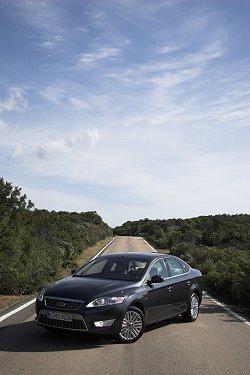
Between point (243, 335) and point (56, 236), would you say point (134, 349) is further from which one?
point (56, 236)

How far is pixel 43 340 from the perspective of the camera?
7.82 metres

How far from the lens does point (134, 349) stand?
7.41 m

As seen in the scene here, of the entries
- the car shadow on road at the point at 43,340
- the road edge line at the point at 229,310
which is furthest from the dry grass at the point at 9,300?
the road edge line at the point at 229,310

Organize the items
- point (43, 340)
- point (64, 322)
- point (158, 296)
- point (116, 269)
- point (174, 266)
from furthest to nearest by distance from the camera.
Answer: point (174, 266) < point (116, 269) < point (158, 296) < point (43, 340) < point (64, 322)

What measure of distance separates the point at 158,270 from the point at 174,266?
86cm

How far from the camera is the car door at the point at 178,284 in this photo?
9453mm

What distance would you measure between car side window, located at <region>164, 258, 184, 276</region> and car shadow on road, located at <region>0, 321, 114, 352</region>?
2312 mm

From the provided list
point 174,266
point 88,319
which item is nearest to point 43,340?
point 88,319

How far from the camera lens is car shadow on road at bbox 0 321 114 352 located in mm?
7316

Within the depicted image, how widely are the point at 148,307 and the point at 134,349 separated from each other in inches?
44.6

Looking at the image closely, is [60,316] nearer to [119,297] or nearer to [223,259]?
[119,297]

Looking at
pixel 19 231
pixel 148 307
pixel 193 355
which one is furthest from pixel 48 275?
pixel 193 355

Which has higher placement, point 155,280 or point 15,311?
point 155,280

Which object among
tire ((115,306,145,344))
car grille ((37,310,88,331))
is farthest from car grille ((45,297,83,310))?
tire ((115,306,145,344))
